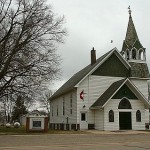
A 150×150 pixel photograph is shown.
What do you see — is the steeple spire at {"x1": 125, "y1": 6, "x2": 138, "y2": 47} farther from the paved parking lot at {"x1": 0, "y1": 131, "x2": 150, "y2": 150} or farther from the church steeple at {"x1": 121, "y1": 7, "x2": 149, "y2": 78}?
the paved parking lot at {"x1": 0, "y1": 131, "x2": 150, "y2": 150}

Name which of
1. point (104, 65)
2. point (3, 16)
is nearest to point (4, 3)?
point (3, 16)

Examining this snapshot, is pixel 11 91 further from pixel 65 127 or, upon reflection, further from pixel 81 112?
pixel 65 127

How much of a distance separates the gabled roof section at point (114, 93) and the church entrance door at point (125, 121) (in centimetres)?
244

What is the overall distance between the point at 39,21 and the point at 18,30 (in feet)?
8.20

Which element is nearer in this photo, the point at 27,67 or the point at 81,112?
the point at 27,67

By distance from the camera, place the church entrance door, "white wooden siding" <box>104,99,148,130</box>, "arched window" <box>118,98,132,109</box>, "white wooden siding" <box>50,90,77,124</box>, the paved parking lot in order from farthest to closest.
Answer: "white wooden siding" <box>50,90,77,124</box>
the church entrance door
"arched window" <box>118,98,132,109</box>
"white wooden siding" <box>104,99,148,130</box>
the paved parking lot

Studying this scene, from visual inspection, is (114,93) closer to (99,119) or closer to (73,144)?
(99,119)

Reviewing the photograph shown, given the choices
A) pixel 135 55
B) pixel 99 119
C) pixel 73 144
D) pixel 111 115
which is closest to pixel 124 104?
pixel 111 115

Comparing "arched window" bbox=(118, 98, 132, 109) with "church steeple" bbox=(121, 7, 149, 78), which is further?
"church steeple" bbox=(121, 7, 149, 78)

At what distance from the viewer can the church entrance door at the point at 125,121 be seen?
3881 cm

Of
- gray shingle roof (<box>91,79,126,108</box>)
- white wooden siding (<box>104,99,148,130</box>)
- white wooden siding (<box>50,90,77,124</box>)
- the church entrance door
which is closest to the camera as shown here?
white wooden siding (<box>104,99,148,130</box>)

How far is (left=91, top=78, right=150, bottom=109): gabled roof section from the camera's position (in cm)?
3751

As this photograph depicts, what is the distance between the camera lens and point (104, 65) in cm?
4162

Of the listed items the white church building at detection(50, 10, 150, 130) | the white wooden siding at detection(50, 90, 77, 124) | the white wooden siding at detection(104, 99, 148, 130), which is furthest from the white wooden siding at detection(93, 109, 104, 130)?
the white wooden siding at detection(50, 90, 77, 124)
